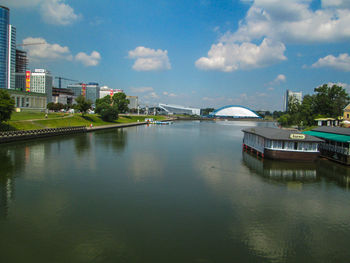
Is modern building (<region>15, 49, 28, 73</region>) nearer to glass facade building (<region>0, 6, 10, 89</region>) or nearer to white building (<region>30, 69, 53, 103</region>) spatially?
white building (<region>30, 69, 53, 103</region>)

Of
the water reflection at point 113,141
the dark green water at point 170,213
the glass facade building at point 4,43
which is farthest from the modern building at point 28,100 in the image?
the dark green water at point 170,213

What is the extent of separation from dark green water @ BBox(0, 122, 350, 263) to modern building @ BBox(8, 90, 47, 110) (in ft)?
192

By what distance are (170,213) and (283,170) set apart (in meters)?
13.7

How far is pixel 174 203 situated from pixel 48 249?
6388 millimetres

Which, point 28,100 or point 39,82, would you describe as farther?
point 39,82

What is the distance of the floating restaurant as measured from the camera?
947 inches

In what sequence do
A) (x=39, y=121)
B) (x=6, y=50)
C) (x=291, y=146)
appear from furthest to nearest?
(x=6, y=50), (x=39, y=121), (x=291, y=146)

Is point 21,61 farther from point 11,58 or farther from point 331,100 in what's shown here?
point 331,100

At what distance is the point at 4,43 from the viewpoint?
126250mm

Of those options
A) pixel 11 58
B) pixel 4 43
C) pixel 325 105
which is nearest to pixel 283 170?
pixel 325 105

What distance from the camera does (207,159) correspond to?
26.3m

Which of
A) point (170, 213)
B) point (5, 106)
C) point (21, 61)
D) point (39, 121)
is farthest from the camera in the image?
point (21, 61)

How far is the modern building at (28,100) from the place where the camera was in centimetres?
7153

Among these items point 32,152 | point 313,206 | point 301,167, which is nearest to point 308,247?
point 313,206
